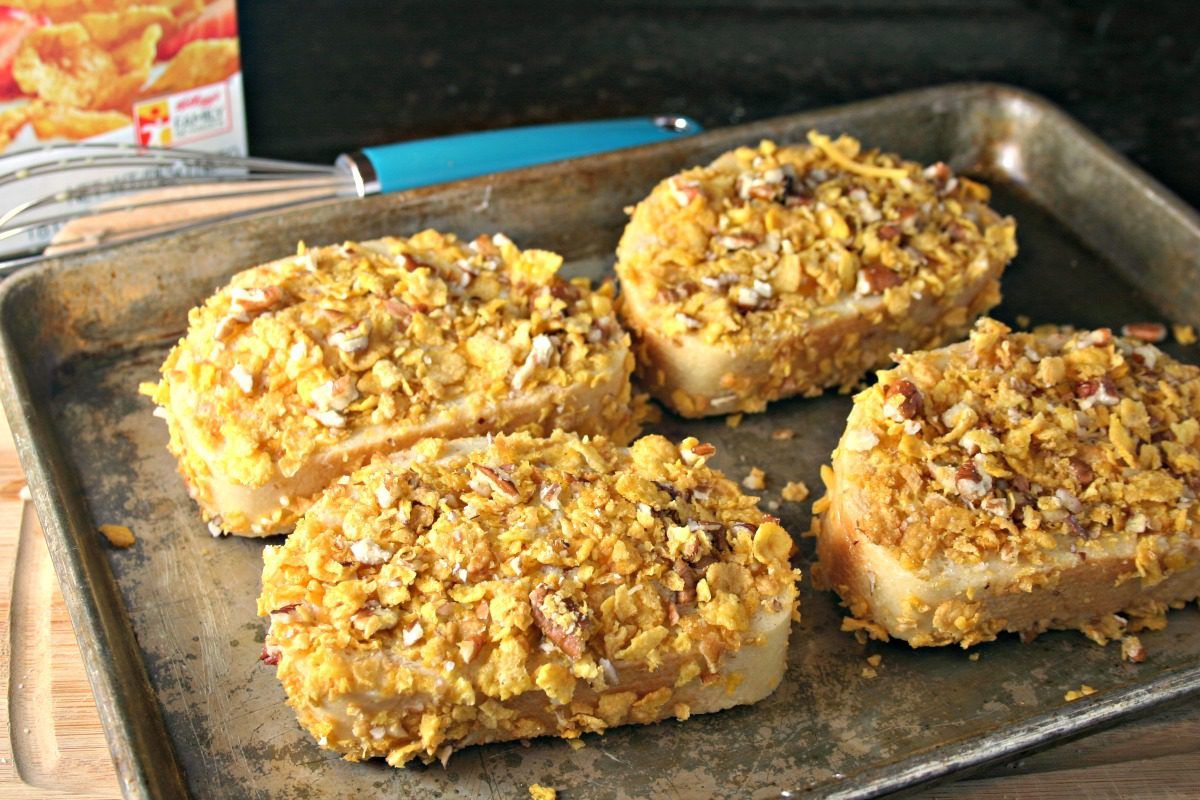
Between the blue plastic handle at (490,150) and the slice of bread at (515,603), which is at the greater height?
the blue plastic handle at (490,150)

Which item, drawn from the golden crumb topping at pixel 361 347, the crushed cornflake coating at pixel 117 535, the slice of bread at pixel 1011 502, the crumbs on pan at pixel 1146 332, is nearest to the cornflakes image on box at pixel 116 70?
the golden crumb topping at pixel 361 347

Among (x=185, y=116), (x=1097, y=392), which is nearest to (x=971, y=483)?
(x=1097, y=392)

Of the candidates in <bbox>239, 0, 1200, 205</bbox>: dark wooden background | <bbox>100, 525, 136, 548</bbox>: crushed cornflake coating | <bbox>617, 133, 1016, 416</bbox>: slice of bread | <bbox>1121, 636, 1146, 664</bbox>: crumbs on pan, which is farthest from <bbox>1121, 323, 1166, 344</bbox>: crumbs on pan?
<bbox>100, 525, 136, 548</bbox>: crushed cornflake coating

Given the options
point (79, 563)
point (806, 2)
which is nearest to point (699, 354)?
point (79, 563)

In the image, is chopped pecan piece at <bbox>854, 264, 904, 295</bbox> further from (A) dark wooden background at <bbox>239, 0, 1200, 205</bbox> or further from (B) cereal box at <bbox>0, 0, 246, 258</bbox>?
(B) cereal box at <bbox>0, 0, 246, 258</bbox>

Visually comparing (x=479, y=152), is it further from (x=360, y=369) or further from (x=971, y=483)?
(x=971, y=483)

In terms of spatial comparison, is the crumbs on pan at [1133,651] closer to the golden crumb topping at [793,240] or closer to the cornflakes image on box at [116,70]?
the golden crumb topping at [793,240]
